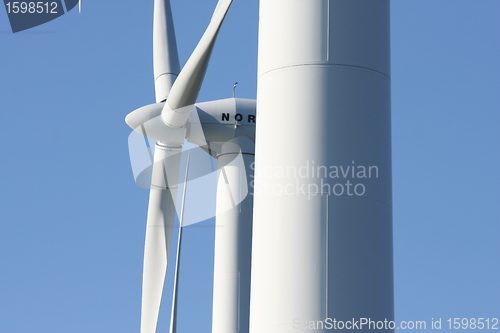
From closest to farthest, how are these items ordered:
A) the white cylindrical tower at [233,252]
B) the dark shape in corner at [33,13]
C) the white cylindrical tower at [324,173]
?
the white cylindrical tower at [324,173] < the dark shape in corner at [33,13] < the white cylindrical tower at [233,252]

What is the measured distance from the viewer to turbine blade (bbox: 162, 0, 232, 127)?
1528 cm

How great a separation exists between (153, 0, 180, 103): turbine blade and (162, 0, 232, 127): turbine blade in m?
3.26

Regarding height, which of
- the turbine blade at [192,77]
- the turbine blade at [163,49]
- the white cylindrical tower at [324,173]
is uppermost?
the turbine blade at [163,49]

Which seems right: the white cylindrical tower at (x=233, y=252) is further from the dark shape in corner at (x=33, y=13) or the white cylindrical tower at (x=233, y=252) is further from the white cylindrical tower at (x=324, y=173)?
the white cylindrical tower at (x=324, y=173)

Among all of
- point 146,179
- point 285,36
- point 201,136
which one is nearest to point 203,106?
point 201,136

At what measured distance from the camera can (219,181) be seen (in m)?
22.0

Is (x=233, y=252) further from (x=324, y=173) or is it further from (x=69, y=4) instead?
(x=324, y=173)

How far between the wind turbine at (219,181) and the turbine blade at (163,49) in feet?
0.10

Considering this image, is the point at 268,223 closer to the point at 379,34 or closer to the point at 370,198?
the point at 370,198

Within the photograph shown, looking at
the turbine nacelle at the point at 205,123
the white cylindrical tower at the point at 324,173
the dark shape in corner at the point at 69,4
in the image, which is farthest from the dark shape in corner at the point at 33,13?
the white cylindrical tower at the point at 324,173

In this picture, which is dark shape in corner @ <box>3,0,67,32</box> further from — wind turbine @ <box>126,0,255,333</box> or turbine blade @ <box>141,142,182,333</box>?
turbine blade @ <box>141,142,182,333</box>

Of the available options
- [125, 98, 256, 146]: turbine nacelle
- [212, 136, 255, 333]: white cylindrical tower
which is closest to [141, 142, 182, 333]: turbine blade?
[125, 98, 256, 146]: turbine nacelle

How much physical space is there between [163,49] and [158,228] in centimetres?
509

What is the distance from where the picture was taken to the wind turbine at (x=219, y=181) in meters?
20.7
